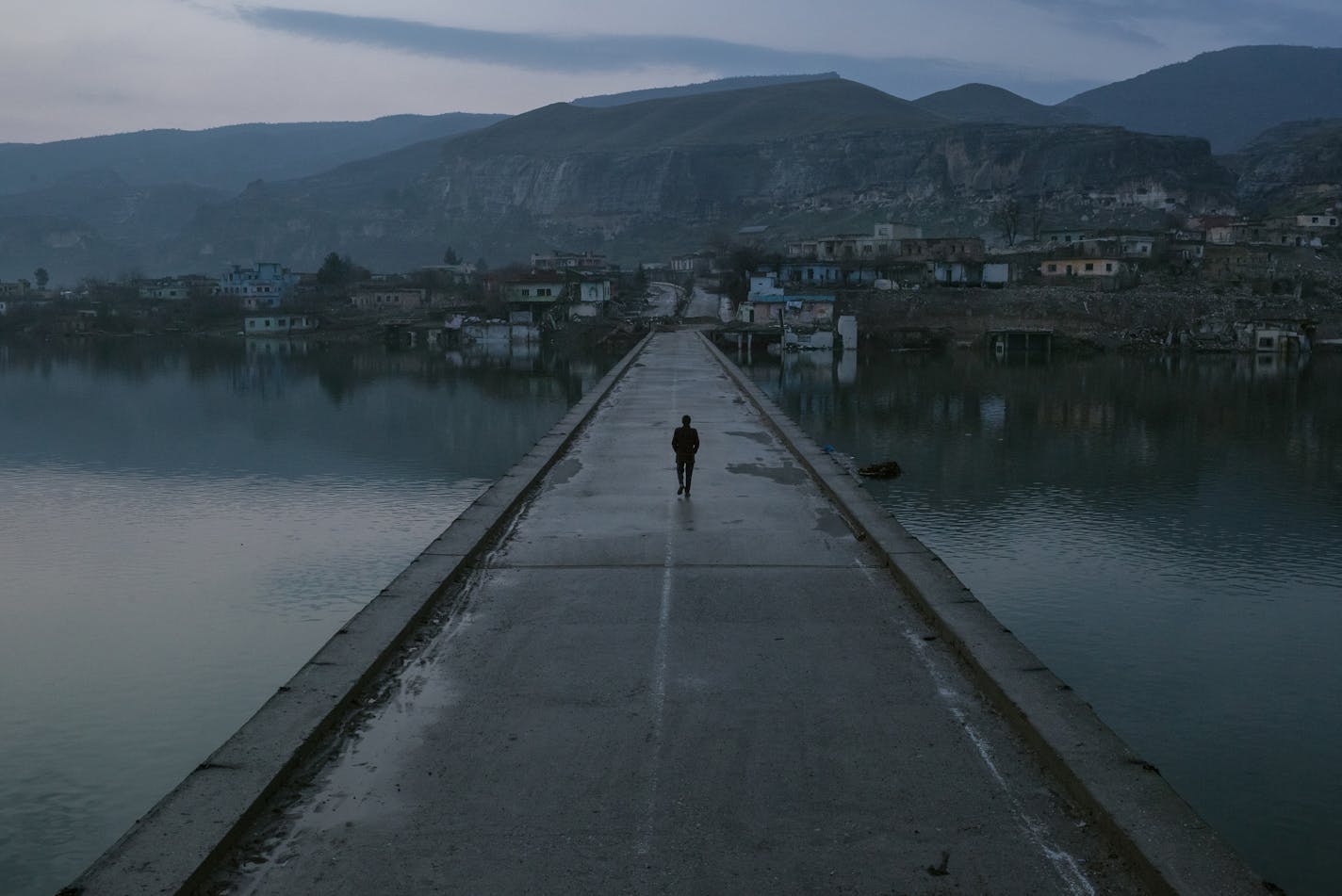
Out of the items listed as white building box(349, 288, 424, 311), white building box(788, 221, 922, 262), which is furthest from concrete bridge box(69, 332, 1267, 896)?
white building box(349, 288, 424, 311)

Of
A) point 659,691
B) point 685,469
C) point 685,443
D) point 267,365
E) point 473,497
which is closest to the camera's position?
point 659,691

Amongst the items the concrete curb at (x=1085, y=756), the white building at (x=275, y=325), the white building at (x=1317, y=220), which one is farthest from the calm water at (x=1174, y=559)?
the white building at (x=1317, y=220)

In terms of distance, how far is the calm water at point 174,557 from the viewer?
35.7ft

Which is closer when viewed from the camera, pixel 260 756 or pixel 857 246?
pixel 260 756

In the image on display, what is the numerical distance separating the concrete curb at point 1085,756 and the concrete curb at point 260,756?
16.2 ft

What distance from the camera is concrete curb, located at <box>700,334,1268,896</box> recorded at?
645 cm

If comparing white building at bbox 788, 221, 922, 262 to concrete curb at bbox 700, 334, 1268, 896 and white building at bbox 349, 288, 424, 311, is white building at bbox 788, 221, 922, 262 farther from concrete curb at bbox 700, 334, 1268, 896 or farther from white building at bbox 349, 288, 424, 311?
concrete curb at bbox 700, 334, 1268, 896

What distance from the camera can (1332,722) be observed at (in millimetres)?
11883

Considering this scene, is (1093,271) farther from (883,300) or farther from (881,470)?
(881,470)

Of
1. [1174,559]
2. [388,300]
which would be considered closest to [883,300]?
[388,300]

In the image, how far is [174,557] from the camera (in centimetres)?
1938

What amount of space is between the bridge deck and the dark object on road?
1248 centimetres

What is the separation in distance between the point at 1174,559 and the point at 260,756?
15.4 metres

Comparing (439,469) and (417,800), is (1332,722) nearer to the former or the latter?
(417,800)
